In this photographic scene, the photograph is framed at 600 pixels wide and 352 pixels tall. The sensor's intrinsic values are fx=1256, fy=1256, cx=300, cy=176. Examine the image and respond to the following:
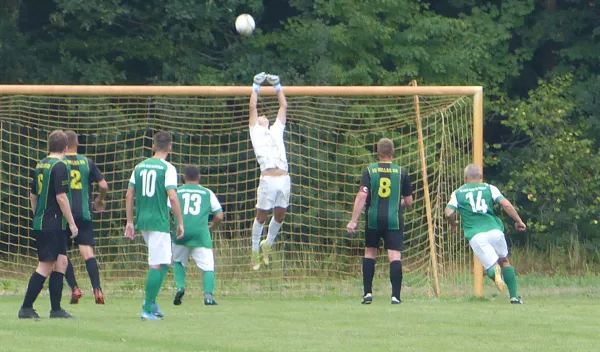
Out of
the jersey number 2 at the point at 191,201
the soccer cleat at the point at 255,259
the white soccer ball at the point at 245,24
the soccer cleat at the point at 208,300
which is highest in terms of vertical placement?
the white soccer ball at the point at 245,24

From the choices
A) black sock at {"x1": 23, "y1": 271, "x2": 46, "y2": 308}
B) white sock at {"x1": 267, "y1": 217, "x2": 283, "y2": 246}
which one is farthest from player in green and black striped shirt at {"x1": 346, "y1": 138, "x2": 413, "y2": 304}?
black sock at {"x1": 23, "y1": 271, "x2": 46, "y2": 308}

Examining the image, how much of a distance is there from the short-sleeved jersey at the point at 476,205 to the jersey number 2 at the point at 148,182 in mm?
3731

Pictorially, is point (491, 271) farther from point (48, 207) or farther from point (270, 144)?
point (48, 207)

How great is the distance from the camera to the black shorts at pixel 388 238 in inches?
522

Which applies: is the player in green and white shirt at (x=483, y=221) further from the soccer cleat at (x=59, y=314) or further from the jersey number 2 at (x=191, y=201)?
the soccer cleat at (x=59, y=314)

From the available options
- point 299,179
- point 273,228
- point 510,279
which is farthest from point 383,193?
point 299,179

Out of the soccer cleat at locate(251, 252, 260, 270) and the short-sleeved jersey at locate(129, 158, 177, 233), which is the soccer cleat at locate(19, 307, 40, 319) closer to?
the short-sleeved jersey at locate(129, 158, 177, 233)

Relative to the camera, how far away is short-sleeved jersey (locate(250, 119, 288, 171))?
14750mm

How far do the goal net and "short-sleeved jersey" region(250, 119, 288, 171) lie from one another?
46 centimetres

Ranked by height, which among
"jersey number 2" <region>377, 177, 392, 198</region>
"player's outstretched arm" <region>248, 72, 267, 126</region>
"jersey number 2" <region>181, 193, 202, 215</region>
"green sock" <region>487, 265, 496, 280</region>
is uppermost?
"player's outstretched arm" <region>248, 72, 267, 126</region>

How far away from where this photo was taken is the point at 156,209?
11047 millimetres

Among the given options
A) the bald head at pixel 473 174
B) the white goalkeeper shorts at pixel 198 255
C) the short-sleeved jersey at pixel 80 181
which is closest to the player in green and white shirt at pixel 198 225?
the white goalkeeper shorts at pixel 198 255

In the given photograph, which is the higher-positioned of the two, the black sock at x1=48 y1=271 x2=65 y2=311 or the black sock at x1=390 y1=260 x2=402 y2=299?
the black sock at x1=390 y1=260 x2=402 y2=299

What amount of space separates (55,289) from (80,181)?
6.57 ft
